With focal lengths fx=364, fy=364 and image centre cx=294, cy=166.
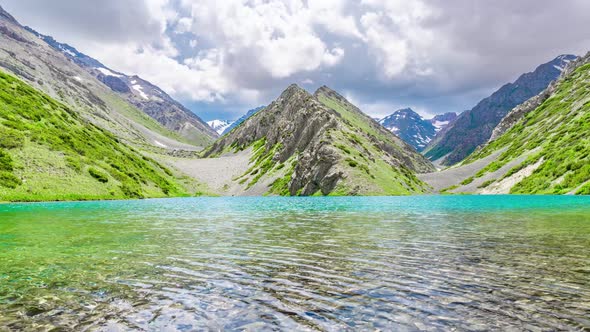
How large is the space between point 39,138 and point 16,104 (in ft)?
103

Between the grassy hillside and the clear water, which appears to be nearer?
the clear water

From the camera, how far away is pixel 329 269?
59.7 feet

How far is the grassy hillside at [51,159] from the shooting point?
291 ft

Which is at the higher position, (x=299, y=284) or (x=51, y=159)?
(x=51, y=159)

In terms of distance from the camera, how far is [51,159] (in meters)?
103

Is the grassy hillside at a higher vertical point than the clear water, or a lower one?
higher

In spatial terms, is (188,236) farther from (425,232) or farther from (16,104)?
(16,104)

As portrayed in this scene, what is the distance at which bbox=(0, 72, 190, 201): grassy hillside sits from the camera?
88750 millimetres

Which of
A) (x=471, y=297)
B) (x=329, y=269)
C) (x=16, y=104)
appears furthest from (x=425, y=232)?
(x=16, y=104)

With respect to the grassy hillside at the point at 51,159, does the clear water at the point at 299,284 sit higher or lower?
lower

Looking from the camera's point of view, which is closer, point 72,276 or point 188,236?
point 72,276

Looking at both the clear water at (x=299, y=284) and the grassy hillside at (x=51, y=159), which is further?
the grassy hillside at (x=51, y=159)

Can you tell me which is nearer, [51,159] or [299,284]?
[299,284]

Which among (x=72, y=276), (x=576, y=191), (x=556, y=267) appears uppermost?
(x=576, y=191)
